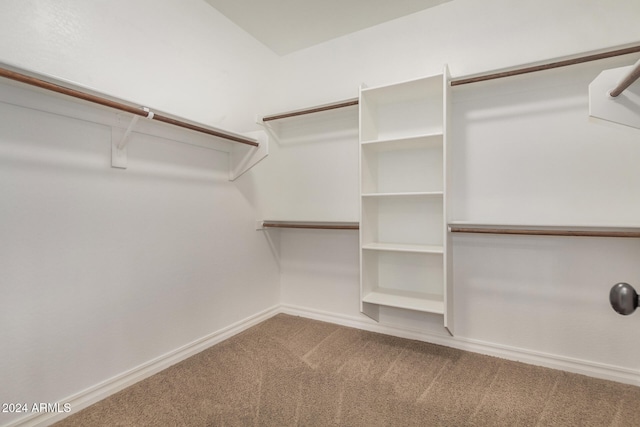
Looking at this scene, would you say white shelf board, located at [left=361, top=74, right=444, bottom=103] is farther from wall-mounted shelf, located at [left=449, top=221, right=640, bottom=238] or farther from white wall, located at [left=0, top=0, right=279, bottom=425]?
white wall, located at [left=0, top=0, right=279, bottom=425]

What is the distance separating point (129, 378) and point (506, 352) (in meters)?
2.24

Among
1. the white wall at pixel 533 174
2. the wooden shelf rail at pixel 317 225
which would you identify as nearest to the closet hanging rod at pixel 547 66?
the white wall at pixel 533 174

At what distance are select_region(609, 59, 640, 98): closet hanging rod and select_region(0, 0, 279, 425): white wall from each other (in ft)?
6.05

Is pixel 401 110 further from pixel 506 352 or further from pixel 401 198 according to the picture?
pixel 506 352

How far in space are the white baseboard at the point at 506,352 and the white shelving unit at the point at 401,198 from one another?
22 centimetres

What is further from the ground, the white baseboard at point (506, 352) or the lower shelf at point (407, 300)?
the lower shelf at point (407, 300)

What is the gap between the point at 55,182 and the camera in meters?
1.39

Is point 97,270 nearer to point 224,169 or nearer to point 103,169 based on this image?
point 103,169

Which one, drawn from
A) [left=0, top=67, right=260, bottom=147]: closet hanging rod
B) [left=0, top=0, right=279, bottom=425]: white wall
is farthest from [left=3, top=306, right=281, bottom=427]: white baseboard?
[left=0, top=67, right=260, bottom=147]: closet hanging rod

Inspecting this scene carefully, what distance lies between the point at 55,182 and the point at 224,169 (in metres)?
1.02

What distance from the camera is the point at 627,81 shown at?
0.79 m

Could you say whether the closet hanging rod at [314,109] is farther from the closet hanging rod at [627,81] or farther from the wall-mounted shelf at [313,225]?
the closet hanging rod at [627,81]

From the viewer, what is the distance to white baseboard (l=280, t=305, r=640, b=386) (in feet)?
5.54

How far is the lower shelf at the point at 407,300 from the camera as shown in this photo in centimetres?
192
